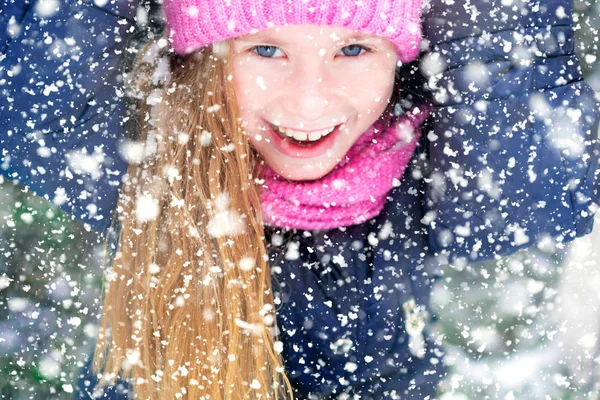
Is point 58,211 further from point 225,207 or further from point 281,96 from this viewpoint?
point 281,96

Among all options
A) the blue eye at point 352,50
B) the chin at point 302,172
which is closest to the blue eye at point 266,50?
the blue eye at point 352,50

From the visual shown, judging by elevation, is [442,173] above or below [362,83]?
below

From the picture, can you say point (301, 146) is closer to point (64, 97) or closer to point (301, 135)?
point (301, 135)

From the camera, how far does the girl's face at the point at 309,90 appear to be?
1.35 meters

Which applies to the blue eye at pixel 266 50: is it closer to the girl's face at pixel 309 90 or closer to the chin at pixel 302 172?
the girl's face at pixel 309 90

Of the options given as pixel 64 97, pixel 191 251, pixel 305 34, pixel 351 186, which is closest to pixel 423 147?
pixel 351 186

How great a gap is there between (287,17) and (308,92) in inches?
6.9

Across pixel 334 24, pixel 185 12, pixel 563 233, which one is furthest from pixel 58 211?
pixel 563 233

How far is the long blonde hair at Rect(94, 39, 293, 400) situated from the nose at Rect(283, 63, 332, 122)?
5.3 inches

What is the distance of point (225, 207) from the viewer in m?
1.51

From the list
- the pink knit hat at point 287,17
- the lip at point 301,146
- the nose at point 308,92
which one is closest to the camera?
the pink knit hat at point 287,17

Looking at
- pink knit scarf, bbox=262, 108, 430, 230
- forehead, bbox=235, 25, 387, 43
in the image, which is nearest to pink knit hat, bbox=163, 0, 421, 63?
forehead, bbox=235, 25, 387, 43

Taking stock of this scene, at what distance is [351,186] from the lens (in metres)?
1.52

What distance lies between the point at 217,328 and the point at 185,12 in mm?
717
